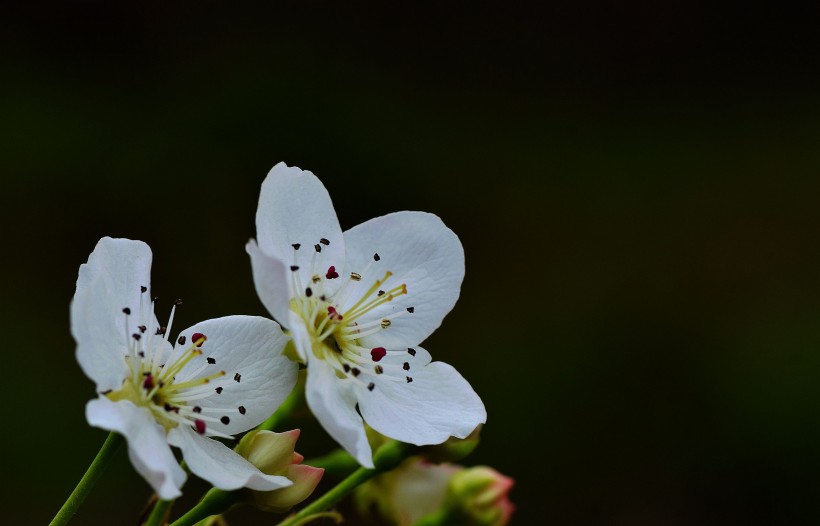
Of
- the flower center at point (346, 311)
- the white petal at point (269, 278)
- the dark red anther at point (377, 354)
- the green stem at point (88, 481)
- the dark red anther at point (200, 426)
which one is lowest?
the green stem at point (88, 481)

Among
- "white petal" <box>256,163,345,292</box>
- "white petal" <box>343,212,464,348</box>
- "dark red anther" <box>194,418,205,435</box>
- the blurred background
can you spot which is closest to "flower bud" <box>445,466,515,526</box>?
"white petal" <box>343,212,464,348</box>

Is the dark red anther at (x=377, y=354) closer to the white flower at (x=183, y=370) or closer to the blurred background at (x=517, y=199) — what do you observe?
the white flower at (x=183, y=370)

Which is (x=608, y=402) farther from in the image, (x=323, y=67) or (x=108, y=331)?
(x=108, y=331)

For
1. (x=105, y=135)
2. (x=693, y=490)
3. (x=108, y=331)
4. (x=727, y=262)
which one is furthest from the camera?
(x=727, y=262)

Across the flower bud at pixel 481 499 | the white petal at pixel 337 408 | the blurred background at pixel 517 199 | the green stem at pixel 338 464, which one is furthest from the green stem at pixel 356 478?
the blurred background at pixel 517 199

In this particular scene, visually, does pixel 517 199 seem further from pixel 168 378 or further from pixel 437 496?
pixel 168 378

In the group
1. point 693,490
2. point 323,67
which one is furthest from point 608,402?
point 323,67

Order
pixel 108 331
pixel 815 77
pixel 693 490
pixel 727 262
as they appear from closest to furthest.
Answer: pixel 108 331
pixel 693 490
pixel 727 262
pixel 815 77

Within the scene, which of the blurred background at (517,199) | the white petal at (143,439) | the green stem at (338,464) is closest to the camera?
the white petal at (143,439)
